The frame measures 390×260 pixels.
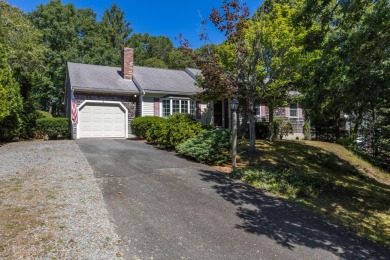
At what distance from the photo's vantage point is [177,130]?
35.8 feet

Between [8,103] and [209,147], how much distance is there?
388 inches

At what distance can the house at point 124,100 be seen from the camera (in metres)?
15.9

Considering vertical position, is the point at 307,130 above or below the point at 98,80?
below

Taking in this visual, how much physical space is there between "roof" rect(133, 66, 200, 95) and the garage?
7.45ft

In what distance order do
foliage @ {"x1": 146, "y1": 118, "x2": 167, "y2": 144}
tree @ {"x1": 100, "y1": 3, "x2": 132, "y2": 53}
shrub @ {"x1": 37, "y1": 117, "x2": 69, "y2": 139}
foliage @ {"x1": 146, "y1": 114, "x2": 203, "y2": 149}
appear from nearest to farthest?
1. foliage @ {"x1": 146, "y1": 114, "x2": 203, "y2": 149}
2. foliage @ {"x1": 146, "y1": 118, "x2": 167, "y2": 144}
3. shrub @ {"x1": 37, "y1": 117, "x2": 69, "y2": 139}
4. tree @ {"x1": 100, "y1": 3, "x2": 132, "y2": 53}

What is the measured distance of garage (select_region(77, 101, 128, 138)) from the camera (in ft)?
52.1

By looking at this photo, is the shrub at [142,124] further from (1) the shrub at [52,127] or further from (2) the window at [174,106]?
(1) the shrub at [52,127]

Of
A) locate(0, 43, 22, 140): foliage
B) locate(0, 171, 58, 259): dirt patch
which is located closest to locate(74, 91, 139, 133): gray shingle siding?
locate(0, 43, 22, 140): foliage

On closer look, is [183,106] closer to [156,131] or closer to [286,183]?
[156,131]

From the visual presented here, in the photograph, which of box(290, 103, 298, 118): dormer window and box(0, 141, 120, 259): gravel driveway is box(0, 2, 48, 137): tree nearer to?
box(0, 141, 120, 259): gravel driveway

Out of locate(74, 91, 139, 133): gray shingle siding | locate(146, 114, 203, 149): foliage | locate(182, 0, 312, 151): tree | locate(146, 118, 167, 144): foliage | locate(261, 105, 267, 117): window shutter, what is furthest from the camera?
locate(261, 105, 267, 117): window shutter

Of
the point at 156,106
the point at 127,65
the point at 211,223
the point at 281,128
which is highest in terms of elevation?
the point at 127,65

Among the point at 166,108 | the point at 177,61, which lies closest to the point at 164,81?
the point at 166,108

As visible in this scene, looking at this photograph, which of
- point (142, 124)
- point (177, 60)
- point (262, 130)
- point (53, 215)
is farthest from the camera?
point (177, 60)
